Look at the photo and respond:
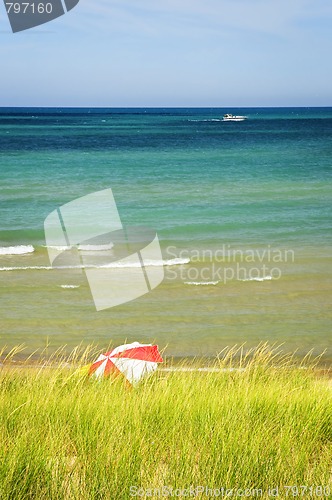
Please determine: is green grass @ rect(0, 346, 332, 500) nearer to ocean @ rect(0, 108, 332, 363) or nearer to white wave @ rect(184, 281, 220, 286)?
ocean @ rect(0, 108, 332, 363)

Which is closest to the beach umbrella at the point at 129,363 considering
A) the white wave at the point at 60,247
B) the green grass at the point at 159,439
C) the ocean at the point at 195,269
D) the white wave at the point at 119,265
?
the green grass at the point at 159,439

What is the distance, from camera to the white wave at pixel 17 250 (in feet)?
46.4

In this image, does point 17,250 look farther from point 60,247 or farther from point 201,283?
point 201,283

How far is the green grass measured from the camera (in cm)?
314

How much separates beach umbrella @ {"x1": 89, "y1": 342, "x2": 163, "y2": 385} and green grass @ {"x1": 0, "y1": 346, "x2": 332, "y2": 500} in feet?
1.90

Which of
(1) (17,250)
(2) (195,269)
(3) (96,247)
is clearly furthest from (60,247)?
(2) (195,269)

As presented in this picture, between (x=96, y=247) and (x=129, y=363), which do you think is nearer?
(x=129, y=363)

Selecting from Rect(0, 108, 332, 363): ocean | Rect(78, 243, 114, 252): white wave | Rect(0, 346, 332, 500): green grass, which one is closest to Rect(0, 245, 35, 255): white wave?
Rect(0, 108, 332, 363): ocean

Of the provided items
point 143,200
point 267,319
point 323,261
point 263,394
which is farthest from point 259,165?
point 263,394

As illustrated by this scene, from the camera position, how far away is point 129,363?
552 cm

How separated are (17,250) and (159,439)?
1138cm

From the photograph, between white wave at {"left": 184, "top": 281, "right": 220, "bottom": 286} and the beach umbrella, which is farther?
white wave at {"left": 184, "top": 281, "right": 220, "bottom": 286}

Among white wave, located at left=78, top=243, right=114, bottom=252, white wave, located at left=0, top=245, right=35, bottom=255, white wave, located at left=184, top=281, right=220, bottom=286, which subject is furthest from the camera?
white wave, located at left=78, top=243, right=114, bottom=252

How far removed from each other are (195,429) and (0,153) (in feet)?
146
